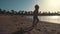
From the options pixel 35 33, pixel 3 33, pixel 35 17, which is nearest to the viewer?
pixel 3 33

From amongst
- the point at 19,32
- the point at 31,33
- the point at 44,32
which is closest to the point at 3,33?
the point at 19,32

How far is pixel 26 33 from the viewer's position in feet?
34.0

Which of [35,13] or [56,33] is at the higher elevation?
[35,13]

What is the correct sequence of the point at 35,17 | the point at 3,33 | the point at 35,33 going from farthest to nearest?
the point at 35,17, the point at 35,33, the point at 3,33

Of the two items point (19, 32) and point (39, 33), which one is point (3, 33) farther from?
point (39, 33)

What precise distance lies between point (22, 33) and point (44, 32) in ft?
5.29

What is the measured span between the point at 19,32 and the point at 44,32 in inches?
66.5

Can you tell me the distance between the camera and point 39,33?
10.7 meters

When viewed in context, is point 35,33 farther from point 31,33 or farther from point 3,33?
point 3,33

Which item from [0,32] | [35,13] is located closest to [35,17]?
[35,13]

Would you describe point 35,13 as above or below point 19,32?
above

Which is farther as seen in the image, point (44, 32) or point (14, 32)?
point (44, 32)

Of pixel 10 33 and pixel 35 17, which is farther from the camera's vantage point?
pixel 35 17

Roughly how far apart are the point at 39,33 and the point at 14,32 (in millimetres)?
1463
